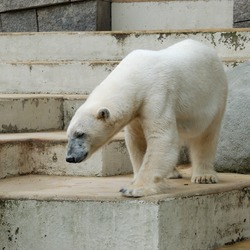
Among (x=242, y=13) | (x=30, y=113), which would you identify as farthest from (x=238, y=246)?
Result: (x=242, y=13)

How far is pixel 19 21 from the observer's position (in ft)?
29.5

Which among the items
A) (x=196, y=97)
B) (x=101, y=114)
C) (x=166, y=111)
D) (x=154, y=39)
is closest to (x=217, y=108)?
(x=196, y=97)

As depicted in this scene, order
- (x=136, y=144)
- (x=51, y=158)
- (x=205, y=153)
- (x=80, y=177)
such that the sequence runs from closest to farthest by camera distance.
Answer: (x=136, y=144) → (x=205, y=153) → (x=80, y=177) → (x=51, y=158)

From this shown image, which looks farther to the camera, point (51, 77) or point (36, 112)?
point (51, 77)

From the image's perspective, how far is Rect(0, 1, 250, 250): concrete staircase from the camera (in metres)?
4.59

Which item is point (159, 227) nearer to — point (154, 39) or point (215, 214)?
point (215, 214)

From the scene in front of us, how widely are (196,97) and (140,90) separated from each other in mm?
504

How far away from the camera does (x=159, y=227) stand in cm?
450

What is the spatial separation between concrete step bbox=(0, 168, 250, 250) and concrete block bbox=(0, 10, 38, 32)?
4.03m

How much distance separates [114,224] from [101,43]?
11.4 feet

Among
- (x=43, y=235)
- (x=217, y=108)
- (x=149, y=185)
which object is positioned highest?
(x=217, y=108)

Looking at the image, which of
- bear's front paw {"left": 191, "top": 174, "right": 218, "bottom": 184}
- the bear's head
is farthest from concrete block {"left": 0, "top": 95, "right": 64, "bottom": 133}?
the bear's head

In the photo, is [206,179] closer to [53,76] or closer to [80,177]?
[80,177]

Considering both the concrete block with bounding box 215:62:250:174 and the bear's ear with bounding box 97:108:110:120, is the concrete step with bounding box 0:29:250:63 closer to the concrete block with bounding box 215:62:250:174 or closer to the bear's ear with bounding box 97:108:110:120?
the concrete block with bounding box 215:62:250:174
